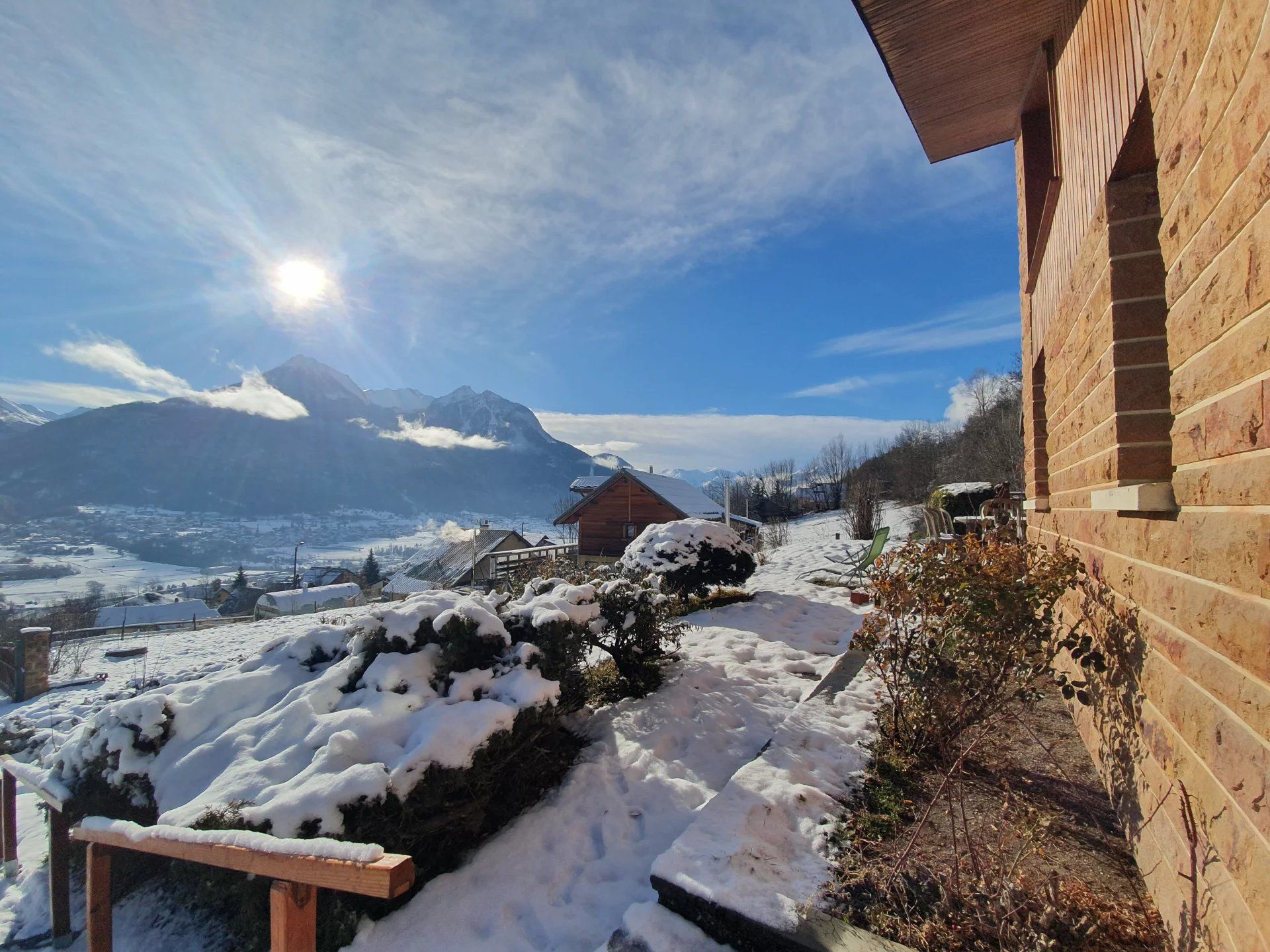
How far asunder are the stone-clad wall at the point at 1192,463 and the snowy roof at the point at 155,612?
4523 cm

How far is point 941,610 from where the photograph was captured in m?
2.94

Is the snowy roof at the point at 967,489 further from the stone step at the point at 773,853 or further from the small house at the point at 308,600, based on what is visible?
the small house at the point at 308,600

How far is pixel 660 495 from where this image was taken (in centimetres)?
2172

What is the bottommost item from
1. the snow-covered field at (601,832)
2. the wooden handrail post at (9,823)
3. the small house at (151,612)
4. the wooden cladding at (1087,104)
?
the small house at (151,612)

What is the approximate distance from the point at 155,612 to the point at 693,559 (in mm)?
49397

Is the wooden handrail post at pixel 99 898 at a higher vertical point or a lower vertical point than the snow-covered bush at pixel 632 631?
lower

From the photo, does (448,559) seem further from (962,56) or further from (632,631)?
(962,56)

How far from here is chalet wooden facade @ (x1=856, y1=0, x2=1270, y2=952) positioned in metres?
1.23

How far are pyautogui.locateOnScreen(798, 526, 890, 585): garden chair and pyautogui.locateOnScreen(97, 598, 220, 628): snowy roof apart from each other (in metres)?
40.4

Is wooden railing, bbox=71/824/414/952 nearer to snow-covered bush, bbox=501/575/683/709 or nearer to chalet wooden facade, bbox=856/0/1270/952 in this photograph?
snow-covered bush, bbox=501/575/683/709

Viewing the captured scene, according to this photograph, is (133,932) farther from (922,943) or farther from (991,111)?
(991,111)

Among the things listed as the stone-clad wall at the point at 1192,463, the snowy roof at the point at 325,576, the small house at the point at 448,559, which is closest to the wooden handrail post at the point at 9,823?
the stone-clad wall at the point at 1192,463

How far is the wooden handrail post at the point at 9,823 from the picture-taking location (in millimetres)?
3969

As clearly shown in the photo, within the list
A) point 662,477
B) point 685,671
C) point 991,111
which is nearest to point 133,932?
point 685,671
